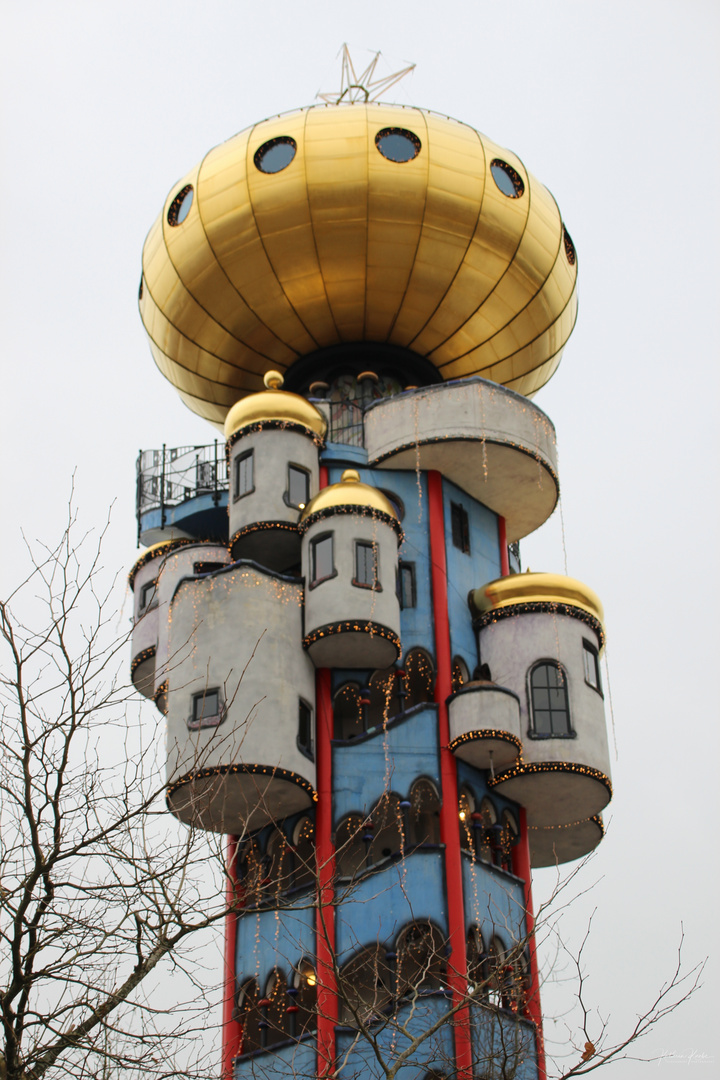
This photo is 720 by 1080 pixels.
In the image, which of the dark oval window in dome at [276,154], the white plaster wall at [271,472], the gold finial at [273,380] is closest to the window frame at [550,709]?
the white plaster wall at [271,472]

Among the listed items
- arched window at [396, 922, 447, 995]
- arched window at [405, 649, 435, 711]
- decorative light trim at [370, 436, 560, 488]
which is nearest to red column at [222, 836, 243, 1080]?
arched window at [396, 922, 447, 995]

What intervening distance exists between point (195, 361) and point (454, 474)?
579 centimetres

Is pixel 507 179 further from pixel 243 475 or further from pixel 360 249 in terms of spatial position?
pixel 243 475

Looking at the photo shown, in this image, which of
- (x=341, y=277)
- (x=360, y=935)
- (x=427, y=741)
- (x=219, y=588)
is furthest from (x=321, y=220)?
(x=360, y=935)

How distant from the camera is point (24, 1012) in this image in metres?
8.82

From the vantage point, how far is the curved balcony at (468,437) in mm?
22906

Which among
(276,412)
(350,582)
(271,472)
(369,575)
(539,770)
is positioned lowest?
(539,770)

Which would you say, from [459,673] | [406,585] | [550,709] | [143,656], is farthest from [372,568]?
[143,656]

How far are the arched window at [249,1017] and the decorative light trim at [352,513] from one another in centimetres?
662

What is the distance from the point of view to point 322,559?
2123cm

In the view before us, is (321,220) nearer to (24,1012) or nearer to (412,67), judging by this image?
(412,67)

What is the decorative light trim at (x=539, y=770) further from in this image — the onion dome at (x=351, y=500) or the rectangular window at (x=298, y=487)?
the rectangular window at (x=298, y=487)

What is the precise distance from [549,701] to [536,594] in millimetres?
1760

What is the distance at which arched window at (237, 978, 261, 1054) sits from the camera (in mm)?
20125
